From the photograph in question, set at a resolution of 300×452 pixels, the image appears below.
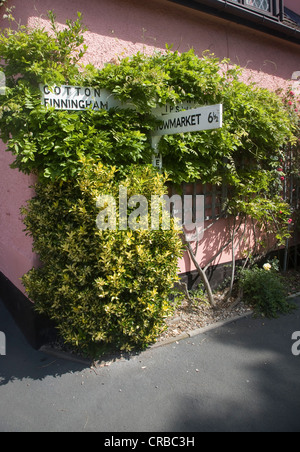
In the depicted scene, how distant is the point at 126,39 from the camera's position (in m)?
4.24

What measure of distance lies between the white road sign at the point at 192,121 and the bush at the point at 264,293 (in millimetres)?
2358

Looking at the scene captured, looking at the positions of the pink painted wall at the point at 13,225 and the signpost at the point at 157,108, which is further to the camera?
the pink painted wall at the point at 13,225

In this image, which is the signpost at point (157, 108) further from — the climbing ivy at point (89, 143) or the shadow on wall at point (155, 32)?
the shadow on wall at point (155, 32)

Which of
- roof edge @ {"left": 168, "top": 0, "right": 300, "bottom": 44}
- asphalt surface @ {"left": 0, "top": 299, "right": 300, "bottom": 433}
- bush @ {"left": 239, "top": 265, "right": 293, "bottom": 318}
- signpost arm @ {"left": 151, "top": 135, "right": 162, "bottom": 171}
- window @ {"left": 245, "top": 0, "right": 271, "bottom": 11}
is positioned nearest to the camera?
asphalt surface @ {"left": 0, "top": 299, "right": 300, "bottom": 433}

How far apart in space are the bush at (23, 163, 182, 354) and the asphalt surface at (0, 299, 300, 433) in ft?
1.08

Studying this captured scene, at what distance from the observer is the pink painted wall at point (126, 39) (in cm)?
384

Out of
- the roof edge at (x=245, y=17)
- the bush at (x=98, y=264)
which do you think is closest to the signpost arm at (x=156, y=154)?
the bush at (x=98, y=264)

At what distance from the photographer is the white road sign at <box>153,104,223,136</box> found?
9.80 feet

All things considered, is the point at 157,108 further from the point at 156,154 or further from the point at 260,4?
the point at 260,4

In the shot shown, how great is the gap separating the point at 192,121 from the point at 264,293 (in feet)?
8.34

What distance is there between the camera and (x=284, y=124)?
4617mm

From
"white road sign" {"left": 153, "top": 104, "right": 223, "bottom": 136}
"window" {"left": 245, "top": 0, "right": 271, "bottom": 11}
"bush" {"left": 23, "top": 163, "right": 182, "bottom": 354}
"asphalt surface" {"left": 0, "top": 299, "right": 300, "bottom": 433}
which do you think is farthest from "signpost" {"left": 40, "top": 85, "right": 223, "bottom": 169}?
"window" {"left": 245, "top": 0, "right": 271, "bottom": 11}

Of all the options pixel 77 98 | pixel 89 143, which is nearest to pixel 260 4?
pixel 77 98

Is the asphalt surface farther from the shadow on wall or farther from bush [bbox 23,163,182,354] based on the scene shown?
the shadow on wall
